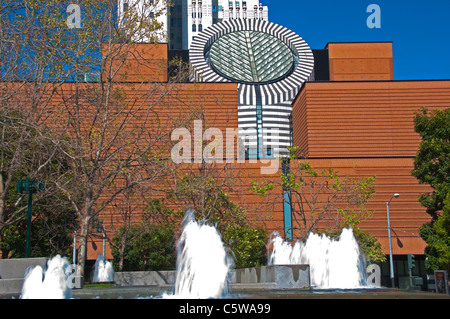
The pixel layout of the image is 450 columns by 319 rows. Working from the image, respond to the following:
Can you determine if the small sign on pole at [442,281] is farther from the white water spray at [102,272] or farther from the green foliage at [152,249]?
the white water spray at [102,272]

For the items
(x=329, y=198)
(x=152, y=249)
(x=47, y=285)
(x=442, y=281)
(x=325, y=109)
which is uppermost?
(x=325, y=109)

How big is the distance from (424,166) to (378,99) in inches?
1415

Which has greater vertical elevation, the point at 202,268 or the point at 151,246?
the point at 151,246

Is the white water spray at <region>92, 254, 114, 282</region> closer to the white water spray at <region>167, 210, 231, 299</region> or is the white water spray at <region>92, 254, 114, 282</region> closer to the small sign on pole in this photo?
the white water spray at <region>167, 210, 231, 299</region>

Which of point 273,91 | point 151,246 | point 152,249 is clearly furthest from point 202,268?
point 273,91

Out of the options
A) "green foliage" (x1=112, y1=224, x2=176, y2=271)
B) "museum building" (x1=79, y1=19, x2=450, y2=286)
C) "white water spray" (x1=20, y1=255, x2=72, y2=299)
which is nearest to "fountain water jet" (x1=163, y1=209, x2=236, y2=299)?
"white water spray" (x1=20, y1=255, x2=72, y2=299)

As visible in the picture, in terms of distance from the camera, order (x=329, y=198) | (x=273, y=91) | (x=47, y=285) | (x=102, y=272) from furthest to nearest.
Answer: (x=273, y=91) < (x=329, y=198) < (x=102, y=272) < (x=47, y=285)

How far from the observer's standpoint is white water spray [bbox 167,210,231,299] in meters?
9.32

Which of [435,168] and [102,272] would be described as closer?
[435,168]

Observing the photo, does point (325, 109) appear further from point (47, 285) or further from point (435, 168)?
point (47, 285)

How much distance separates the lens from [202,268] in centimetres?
939

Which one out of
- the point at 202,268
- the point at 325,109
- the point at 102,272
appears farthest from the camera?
the point at 325,109
